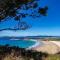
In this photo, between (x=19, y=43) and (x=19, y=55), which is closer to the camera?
(x=19, y=55)

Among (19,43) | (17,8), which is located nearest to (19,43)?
(19,43)

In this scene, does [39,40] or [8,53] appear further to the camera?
[39,40]

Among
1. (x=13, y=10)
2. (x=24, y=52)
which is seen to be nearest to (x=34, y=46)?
(x=24, y=52)

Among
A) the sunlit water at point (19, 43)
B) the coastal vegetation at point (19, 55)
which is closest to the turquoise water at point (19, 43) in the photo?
the sunlit water at point (19, 43)

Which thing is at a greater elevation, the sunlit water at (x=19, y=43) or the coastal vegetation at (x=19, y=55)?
the sunlit water at (x=19, y=43)

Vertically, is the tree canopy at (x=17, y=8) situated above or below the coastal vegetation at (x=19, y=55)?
above

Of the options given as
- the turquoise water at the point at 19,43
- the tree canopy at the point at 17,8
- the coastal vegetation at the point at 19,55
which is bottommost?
the coastal vegetation at the point at 19,55

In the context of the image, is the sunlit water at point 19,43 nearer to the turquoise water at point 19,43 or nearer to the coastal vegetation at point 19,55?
the turquoise water at point 19,43

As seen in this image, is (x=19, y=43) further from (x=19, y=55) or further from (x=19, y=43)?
(x=19, y=55)

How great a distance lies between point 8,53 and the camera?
12.1m

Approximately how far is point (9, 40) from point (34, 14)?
1.94 m

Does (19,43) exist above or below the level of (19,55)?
above

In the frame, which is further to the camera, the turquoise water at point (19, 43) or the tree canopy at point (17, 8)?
the turquoise water at point (19, 43)

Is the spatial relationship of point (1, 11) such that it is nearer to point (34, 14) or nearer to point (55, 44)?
point (34, 14)
